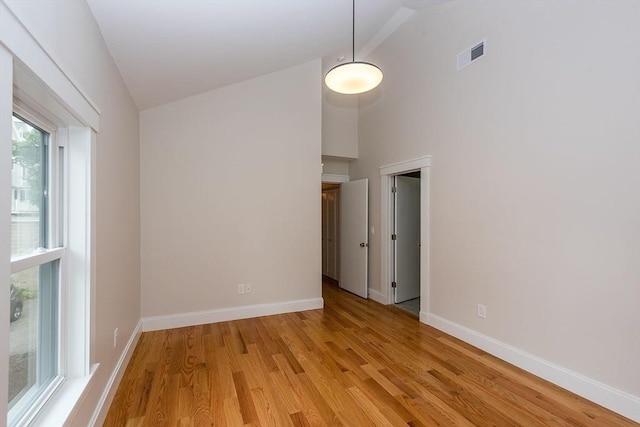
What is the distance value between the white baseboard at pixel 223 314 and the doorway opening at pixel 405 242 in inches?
50.5

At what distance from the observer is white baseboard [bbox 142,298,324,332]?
3465 mm

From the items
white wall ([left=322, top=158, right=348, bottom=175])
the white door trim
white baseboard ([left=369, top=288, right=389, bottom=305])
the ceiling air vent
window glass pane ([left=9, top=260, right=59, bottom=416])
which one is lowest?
white baseboard ([left=369, top=288, right=389, bottom=305])

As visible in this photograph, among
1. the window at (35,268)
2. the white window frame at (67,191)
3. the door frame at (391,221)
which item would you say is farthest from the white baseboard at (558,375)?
the window at (35,268)

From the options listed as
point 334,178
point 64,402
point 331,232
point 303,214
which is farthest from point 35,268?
point 331,232

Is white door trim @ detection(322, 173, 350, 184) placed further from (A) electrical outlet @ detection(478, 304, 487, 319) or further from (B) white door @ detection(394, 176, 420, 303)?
(A) electrical outlet @ detection(478, 304, 487, 319)

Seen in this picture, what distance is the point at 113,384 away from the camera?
7.13ft

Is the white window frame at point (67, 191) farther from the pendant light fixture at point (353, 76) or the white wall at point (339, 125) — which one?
the white wall at point (339, 125)

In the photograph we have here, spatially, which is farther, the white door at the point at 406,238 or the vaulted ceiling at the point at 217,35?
the white door at the point at 406,238

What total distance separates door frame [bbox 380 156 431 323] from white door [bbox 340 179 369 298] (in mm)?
316

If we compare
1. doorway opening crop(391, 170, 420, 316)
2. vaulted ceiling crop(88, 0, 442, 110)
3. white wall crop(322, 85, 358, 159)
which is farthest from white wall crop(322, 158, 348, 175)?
vaulted ceiling crop(88, 0, 442, 110)

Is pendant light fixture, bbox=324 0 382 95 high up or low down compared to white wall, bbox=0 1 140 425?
up

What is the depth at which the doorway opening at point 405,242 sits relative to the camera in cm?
444

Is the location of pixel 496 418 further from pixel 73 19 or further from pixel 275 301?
pixel 73 19

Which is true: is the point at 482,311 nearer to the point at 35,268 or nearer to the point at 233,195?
the point at 233,195
